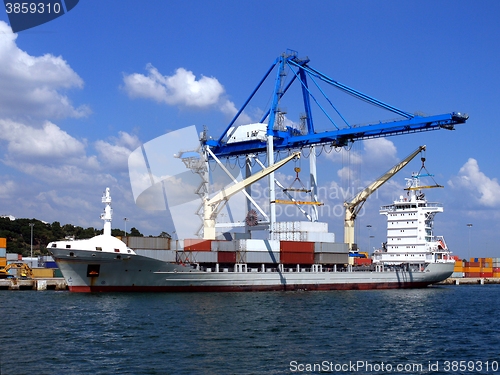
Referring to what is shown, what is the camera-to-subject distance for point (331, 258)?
5381 cm

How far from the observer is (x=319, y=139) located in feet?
172

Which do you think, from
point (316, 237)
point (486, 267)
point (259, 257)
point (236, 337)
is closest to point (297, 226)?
point (316, 237)

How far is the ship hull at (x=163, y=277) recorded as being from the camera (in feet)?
132

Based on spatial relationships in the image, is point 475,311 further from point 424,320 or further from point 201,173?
point 201,173

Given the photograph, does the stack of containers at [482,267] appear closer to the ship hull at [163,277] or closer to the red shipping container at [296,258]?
the ship hull at [163,277]

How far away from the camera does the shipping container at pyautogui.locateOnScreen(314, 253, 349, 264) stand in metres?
52.8

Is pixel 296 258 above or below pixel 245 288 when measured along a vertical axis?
above

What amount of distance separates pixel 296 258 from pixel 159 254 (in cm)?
1347

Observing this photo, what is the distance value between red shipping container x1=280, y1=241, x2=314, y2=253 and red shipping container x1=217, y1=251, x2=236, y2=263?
505cm

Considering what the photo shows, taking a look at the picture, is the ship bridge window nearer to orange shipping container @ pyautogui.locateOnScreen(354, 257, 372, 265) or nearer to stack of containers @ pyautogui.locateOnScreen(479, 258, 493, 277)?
orange shipping container @ pyautogui.locateOnScreen(354, 257, 372, 265)

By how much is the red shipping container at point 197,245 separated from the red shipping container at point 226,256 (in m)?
0.99

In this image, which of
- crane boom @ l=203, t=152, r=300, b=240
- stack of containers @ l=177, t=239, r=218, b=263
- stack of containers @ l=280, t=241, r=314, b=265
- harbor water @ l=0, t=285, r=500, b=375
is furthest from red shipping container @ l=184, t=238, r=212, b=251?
harbor water @ l=0, t=285, r=500, b=375

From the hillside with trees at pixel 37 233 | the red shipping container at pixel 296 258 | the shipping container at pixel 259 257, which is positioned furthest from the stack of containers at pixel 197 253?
the hillside with trees at pixel 37 233

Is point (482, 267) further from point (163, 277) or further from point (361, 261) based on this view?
point (163, 277)
